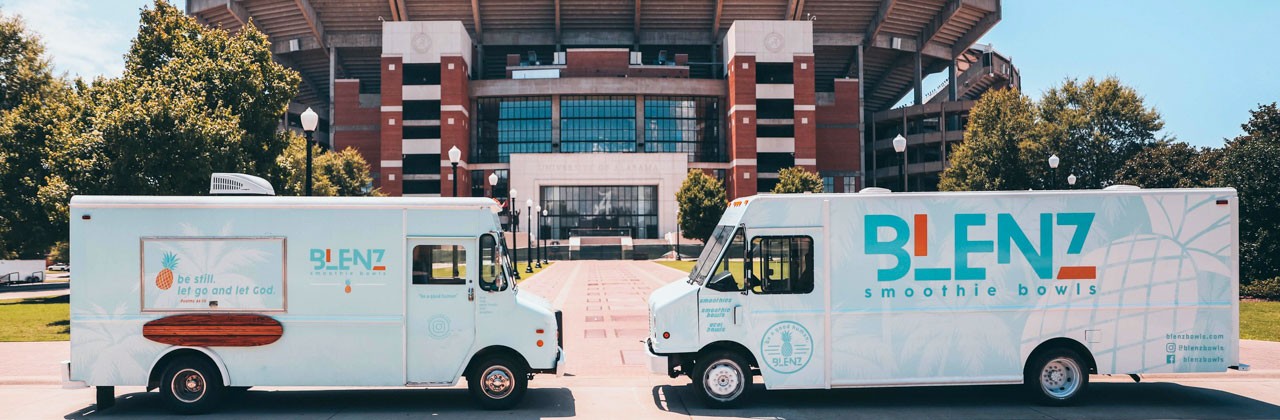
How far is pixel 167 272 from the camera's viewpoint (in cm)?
885

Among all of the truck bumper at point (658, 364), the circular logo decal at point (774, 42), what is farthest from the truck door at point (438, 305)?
the circular logo decal at point (774, 42)

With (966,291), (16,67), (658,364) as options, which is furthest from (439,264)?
(16,67)

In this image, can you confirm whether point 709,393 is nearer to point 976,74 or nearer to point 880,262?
point 880,262

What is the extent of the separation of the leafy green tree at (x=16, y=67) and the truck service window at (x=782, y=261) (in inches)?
1827

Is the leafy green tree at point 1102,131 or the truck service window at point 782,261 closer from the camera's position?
the truck service window at point 782,261

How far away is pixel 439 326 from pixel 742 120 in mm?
69737

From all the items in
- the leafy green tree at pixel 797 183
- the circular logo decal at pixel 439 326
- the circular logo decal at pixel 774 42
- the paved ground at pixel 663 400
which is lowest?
the paved ground at pixel 663 400

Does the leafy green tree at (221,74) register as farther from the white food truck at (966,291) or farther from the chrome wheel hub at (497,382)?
the white food truck at (966,291)

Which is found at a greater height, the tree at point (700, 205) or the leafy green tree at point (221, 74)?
the leafy green tree at point (221, 74)

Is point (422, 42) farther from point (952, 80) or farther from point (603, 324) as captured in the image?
point (603, 324)

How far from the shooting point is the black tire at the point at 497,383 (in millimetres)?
9062

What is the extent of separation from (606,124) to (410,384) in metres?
72.7

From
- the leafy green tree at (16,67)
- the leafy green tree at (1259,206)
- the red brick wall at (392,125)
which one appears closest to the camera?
the leafy green tree at (1259,206)

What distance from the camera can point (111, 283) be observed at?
8.80 m
